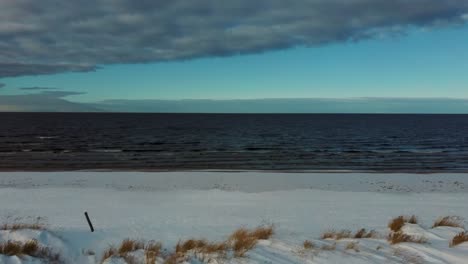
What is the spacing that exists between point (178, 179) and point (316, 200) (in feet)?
29.9

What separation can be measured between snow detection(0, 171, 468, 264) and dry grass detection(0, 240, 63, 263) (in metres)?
0.22

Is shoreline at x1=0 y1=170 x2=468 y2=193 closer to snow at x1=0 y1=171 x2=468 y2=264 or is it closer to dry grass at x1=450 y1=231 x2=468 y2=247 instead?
snow at x1=0 y1=171 x2=468 y2=264

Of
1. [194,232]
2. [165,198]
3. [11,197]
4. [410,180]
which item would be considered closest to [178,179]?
[165,198]

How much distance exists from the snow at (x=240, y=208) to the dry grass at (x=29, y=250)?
222mm

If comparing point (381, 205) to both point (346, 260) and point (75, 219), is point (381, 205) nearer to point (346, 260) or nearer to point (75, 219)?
point (346, 260)

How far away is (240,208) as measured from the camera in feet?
Answer: 43.8

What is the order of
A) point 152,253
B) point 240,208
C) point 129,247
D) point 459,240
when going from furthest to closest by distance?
point 240,208
point 459,240
point 129,247
point 152,253

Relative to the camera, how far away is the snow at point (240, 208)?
6.23 meters

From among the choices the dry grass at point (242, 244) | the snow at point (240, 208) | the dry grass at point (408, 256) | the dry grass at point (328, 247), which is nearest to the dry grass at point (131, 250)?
the snow at point (240, 208)

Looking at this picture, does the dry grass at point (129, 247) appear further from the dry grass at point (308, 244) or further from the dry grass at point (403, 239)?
the dry grass at point (403, 239)

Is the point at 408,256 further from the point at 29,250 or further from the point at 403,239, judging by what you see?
the point at 29,250

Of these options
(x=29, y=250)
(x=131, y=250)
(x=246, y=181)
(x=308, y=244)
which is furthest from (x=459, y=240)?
(x=246, y=181)

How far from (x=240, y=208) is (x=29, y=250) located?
28.0 feet

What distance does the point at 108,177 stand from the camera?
71.6ft
